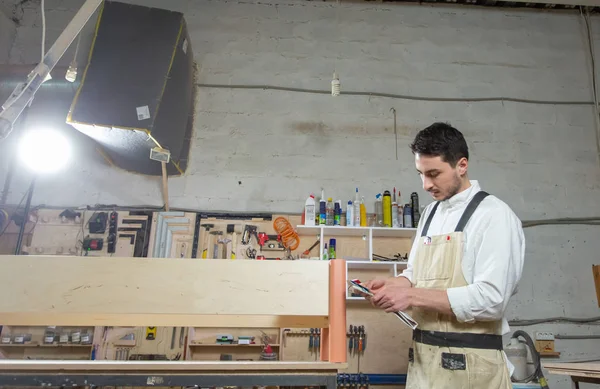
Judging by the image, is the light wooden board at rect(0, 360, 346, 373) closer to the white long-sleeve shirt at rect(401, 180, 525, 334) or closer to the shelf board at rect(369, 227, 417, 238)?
the white long-sleeve shirt at rect(401, 180, 525, 334)

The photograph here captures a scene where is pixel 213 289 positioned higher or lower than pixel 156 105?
lower

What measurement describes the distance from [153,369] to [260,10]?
13.1 feet

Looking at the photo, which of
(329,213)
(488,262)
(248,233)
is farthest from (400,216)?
(488,262)

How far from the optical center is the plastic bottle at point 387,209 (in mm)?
3475

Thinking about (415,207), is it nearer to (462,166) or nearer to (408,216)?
(408,216)

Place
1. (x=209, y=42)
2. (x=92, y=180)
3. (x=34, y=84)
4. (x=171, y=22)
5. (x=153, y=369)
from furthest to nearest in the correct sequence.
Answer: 1. (x=209, y=42)
2. (x=92, y=180)
3. (x=171, y=22)
4. (x=34, y=84)
5. (x=153, y=369)

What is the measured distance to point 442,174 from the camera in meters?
1.69

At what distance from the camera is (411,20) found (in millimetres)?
4359

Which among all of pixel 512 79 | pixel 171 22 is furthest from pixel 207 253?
pixel 512 79

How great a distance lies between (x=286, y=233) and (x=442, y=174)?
199 centimetres

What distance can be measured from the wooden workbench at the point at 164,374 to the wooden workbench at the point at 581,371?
2.02 meters

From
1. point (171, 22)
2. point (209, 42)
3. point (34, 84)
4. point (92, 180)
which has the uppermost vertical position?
point (209, 42)

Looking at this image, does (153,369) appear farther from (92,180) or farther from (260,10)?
(260,10)

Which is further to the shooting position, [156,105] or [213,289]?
[156,105]
